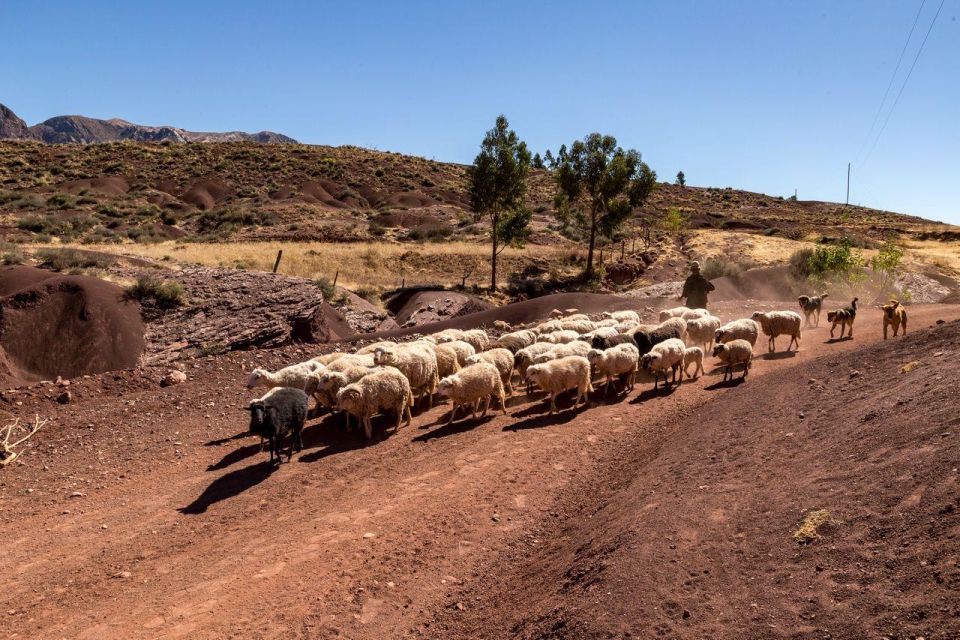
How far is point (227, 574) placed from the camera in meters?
6.59

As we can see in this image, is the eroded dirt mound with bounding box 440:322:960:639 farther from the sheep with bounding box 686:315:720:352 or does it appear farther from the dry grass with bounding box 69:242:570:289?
the dry grass with bounding box 69:242:570:289

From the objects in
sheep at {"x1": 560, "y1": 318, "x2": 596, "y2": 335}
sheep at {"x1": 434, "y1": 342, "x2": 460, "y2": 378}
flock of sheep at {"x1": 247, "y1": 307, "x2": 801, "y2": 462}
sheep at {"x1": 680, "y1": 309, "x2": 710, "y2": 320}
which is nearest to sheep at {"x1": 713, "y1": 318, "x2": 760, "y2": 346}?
flock of sheep at {"x1": 247, "y1": 307, "x2": 801, "y2": 462}

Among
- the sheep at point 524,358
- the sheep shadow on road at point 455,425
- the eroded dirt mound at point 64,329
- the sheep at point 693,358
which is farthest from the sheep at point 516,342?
the eroded dirt mound at point 64,329

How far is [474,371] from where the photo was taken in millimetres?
11070

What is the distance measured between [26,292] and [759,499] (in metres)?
20.7

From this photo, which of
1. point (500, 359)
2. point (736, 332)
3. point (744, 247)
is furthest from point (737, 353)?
point (744, 247)

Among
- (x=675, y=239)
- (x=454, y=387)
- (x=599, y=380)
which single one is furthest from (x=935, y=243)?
(x=454, y=387)

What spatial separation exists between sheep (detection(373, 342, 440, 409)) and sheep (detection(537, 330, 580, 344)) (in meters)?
3.65

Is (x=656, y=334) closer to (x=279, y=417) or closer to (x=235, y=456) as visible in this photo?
(x=279, y=417)

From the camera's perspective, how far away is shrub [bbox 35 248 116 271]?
25125mm

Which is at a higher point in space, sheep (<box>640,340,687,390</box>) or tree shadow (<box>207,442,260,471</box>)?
sheep (<box>640,340,687,390</box>)

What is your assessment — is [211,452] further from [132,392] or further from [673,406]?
[673,406]

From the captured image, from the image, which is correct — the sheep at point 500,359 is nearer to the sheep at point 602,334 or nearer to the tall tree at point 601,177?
the sheep at point 602,334

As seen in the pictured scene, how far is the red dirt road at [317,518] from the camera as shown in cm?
586
